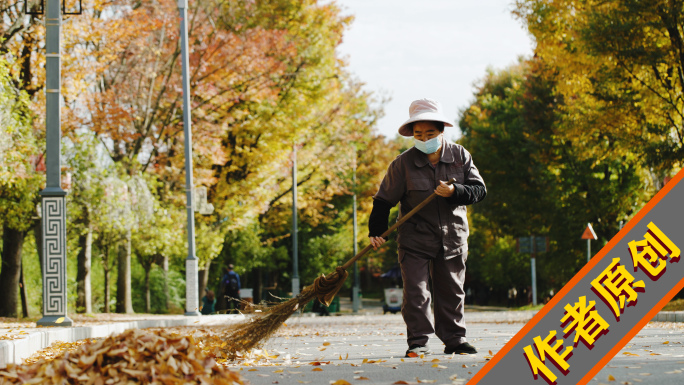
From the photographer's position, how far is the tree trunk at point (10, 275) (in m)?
19.0

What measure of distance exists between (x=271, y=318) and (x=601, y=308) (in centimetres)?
280

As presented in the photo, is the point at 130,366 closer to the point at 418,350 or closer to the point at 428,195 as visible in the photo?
the point at 418,350

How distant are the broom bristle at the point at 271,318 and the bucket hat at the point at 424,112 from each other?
129cm

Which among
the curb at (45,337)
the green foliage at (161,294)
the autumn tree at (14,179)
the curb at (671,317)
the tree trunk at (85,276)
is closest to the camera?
the curb at (45,337)

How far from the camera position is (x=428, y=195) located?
6.94 metres

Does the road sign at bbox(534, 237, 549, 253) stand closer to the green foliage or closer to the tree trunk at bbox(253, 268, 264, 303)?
the green foliage

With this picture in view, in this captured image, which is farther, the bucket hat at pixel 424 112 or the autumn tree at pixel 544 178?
the autumn tree at pixel 544 178

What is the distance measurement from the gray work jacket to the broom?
0.89 feet

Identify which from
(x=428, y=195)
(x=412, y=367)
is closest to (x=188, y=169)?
(x=428, y=195)

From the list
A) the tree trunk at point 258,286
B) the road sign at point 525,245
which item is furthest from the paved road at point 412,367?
the tree trunk at point 258,286

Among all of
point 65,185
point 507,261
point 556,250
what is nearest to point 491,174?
point 556,250

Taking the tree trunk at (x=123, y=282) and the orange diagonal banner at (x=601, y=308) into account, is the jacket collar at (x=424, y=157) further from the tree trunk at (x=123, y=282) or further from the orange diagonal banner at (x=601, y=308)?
the tree trunk at (x=123, y=282)

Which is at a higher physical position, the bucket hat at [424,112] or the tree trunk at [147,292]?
the bucket hat at [424,112]

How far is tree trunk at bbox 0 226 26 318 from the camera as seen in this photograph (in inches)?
747
